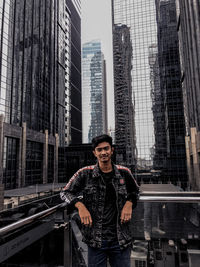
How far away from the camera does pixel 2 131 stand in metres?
25.0

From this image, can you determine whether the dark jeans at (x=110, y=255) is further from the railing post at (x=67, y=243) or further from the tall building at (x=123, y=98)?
the tall building at (x=123, y=98)

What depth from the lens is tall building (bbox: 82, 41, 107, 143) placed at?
136250 mm

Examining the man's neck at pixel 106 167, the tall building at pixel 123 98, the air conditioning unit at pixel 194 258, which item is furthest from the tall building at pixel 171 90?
the man's neck at pixel 106 167

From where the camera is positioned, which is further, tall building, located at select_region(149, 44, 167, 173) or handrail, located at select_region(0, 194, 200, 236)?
tall building, located at select_region(149, 44, 167, 173)

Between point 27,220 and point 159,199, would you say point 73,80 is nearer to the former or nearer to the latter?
point 159,199

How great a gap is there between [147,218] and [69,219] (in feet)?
4.34

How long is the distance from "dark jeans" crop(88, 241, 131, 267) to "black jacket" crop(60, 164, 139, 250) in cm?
7

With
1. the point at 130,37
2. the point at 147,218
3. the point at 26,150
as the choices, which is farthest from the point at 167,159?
the point at 147,218

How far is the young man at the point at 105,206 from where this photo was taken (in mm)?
1681

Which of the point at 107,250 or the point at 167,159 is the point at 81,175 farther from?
the point at 167,159

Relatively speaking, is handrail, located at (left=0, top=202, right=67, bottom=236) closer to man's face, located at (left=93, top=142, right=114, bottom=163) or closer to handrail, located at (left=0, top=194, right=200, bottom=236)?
handrail, located at (left=0, top=194, right=200, bottom=236)

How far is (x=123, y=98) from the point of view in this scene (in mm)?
60406

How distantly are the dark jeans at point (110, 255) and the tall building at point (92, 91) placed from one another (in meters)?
134

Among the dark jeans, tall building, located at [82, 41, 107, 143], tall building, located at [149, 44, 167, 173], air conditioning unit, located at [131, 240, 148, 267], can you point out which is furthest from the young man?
tall building, located at [82, 41, 107, 143]
